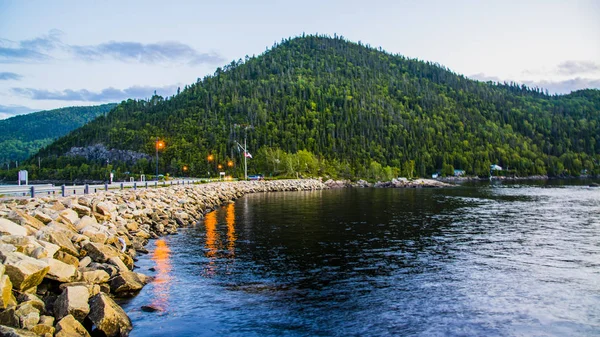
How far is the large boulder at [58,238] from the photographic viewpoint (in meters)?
16.8

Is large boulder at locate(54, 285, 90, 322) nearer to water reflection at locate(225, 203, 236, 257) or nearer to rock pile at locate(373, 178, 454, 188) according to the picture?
water reflection at locate(225, 203, 236, 257)

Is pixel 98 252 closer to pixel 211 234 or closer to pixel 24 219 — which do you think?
pixel 24 219

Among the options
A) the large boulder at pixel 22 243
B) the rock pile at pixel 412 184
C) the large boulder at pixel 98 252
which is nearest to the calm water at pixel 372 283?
the large boulder at pixel 98 252

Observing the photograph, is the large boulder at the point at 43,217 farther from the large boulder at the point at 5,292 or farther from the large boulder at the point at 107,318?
the large boulder at the point at 5,292

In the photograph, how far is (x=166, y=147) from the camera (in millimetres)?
194000

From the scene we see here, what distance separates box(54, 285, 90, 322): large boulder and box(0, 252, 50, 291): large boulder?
3.30ft

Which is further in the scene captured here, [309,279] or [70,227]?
[70,227]

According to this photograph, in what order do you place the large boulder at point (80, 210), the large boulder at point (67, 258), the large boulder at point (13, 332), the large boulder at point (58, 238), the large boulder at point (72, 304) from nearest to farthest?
1. the large boulder at point (13, 332)
2. the large boulder at point (72, 304)
3. the large boulder at point (67, 258)
4. the large boulder at point (58, 238)
5. the large boulder at point (80, 210)

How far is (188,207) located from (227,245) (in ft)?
59.4

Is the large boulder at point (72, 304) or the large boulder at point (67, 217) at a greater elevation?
the large boulder at point (67, 217)

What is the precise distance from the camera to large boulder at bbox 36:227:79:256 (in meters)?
16.8

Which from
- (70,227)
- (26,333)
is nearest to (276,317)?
(26,333)

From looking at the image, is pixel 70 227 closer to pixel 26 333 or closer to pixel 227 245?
pixel 227 245

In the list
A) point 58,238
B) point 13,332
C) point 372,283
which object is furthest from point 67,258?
point 372,283
